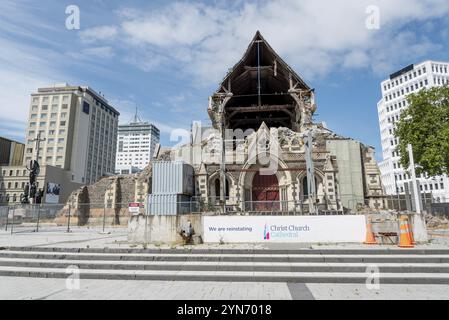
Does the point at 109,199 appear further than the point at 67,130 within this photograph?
No

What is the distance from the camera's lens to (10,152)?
73.9 m

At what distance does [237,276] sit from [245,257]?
1475 millimetres

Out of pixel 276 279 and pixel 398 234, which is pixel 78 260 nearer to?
pixel 276 279

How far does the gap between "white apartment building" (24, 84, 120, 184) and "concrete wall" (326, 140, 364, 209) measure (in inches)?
2976

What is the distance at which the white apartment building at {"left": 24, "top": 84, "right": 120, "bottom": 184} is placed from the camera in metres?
80.6

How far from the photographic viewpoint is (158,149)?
3281cm

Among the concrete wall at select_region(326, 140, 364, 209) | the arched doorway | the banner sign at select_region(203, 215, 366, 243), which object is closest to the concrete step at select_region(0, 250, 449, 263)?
the banner sign at select_region(203, 215, 366, 243)

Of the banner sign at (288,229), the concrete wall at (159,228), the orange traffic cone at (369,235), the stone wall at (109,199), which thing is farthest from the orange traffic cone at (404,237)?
the stone wall at (109,199)

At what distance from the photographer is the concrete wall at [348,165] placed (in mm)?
24625

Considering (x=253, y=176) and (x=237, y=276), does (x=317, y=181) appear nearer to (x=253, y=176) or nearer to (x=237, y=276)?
(x=253, y=176)

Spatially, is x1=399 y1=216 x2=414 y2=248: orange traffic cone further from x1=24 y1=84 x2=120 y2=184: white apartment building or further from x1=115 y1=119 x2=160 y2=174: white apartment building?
x1=115 y1=119 x2=160 y2=174: white apartment building

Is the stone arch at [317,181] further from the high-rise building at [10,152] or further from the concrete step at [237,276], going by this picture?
the high-rise building at [10,152]

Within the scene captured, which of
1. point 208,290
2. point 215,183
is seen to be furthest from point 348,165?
point 208,290

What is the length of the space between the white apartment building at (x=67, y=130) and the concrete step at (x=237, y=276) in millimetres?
79841
